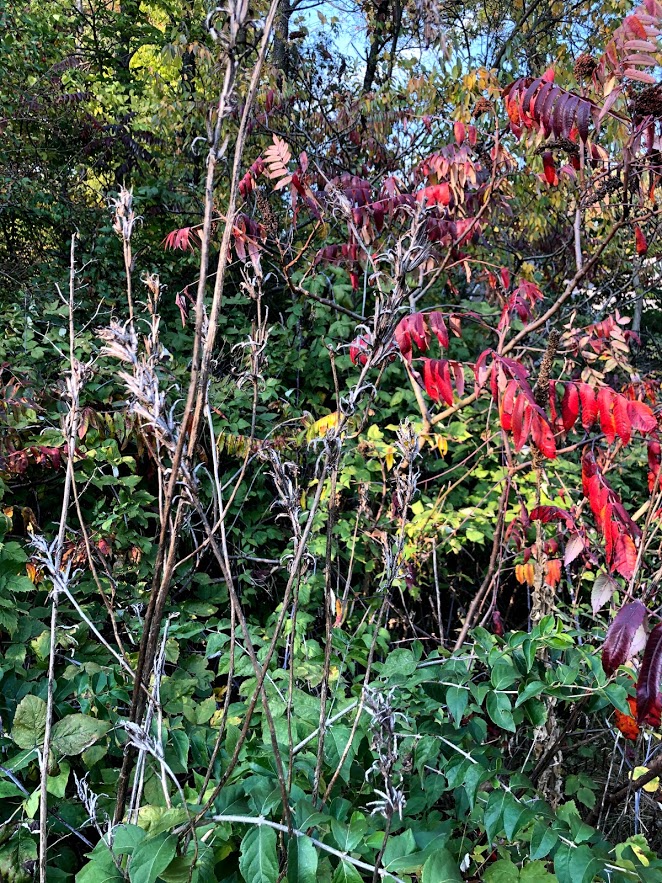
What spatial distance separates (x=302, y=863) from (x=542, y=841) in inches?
15.7

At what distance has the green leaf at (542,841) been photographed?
102cm

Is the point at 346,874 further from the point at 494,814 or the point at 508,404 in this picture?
the point at 508,404

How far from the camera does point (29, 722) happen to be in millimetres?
1244

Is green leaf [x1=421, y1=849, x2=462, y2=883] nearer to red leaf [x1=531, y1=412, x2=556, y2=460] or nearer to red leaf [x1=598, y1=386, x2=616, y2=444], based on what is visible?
red leaf [x1=531, y1=412, x2=556, y2=460]

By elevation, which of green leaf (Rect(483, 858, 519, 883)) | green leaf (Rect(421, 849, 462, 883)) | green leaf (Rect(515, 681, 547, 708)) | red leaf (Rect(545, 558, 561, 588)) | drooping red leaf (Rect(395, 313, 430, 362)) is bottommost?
red leaf (Rect(545, 558, 561, 588))

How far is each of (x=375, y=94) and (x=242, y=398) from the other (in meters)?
2.64

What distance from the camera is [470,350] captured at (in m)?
4.01

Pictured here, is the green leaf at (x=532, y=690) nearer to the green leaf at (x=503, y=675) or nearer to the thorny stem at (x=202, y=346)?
the green leaf at (x=503, y=675)

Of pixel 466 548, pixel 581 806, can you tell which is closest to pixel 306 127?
pixel 466 548

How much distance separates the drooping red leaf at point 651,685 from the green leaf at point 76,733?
3.14ft

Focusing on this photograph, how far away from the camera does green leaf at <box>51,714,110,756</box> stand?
1.20 metres

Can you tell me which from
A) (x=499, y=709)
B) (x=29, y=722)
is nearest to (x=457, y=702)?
(x=499, y=709)

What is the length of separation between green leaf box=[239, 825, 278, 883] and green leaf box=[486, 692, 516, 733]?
1.53 ft

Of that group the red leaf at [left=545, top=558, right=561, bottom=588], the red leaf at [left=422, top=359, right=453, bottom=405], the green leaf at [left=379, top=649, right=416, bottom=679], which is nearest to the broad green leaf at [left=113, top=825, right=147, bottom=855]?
the green leaf at [left=379, top=649, right=416, bottom=679]
